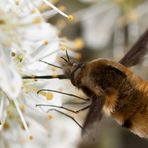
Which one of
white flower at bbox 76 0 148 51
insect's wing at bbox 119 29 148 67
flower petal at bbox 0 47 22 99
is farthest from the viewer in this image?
white flower at bbox 76 0 148 51

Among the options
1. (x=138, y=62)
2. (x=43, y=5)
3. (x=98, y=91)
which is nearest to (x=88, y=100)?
(x=98, y=91)

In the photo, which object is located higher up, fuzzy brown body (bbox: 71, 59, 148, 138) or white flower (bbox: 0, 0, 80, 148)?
fuzzy brown body (bbox: 71, 59, 148, 138)

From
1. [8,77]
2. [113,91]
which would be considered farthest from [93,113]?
[8,77]

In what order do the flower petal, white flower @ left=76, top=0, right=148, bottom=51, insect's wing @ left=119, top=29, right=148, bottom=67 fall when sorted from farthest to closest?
1. white flower @ left=76, top=0, right=148, bottom=51
2. insect's wing @ left=119, top=29, right=148, bottom=67
3. the flower petal

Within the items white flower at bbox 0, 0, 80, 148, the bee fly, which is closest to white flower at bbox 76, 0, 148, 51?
white flower at bbox 0, 0, 80, 148

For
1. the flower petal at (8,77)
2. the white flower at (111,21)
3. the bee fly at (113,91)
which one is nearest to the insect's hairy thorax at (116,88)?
the bee fly at (113,91)

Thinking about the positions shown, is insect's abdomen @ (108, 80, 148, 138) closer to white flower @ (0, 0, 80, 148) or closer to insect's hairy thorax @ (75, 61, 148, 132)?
insect's hairy thorax @ (75, 61, 148, 132)

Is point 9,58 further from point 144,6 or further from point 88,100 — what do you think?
point 144,6

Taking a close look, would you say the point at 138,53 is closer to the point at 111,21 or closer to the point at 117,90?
the point at 117,90

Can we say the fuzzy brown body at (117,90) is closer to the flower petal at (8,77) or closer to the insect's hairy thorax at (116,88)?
the insect's hairy thorax at (116,88)
